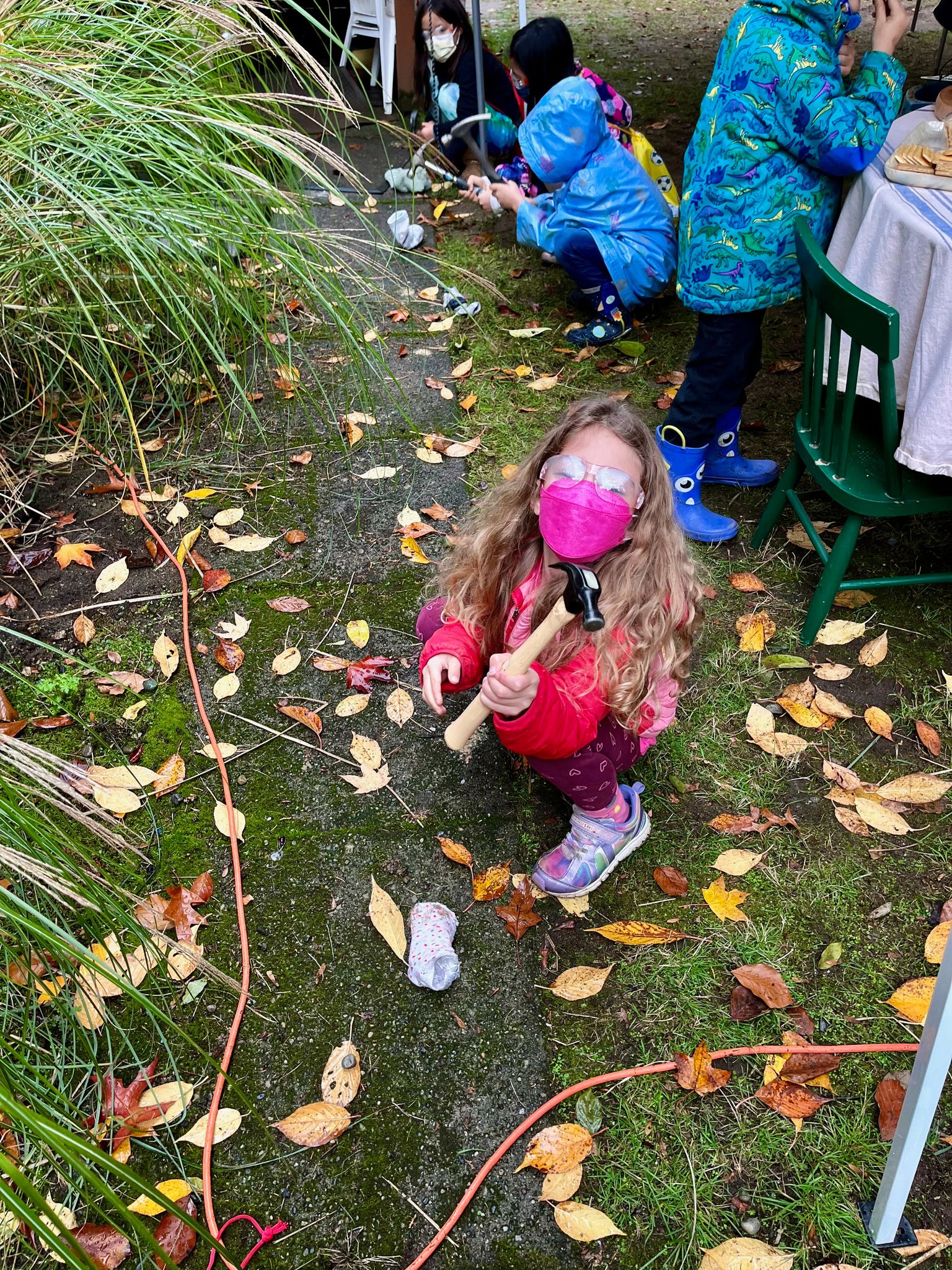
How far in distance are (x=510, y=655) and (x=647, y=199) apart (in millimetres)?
2909

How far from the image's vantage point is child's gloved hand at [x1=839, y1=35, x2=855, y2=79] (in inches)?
94.8

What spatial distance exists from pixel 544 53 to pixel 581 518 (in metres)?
3.34

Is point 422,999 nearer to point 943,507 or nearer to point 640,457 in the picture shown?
point 640,457

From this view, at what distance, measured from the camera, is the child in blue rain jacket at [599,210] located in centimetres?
361

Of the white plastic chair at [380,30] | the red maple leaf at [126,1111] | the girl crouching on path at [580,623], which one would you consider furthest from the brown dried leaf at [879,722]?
the white plastic chair at [380,30]

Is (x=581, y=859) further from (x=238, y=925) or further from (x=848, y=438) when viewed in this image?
(x=848, y=438)

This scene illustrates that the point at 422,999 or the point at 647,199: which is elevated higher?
the point at 647,199

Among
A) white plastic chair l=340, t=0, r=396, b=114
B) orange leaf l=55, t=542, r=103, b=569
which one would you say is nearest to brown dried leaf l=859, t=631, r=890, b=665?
orange leaf l=55, t=542, r=103, b=569

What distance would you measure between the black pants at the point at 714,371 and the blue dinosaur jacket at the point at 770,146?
53mm

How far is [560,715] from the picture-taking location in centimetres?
160

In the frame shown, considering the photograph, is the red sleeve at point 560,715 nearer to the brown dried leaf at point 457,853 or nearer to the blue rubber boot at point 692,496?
the brown dried leaf at point 457,853

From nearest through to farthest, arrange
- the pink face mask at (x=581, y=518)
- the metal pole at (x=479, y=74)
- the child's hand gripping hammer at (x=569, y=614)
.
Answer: the child's hand gripping hammer at (x=569, y=614), the pink face mask at (x=581, y=518), the metal pole at (x=479, y=74)

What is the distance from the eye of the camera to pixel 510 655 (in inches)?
57.0

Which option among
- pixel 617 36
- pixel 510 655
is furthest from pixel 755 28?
pixel 617 36
